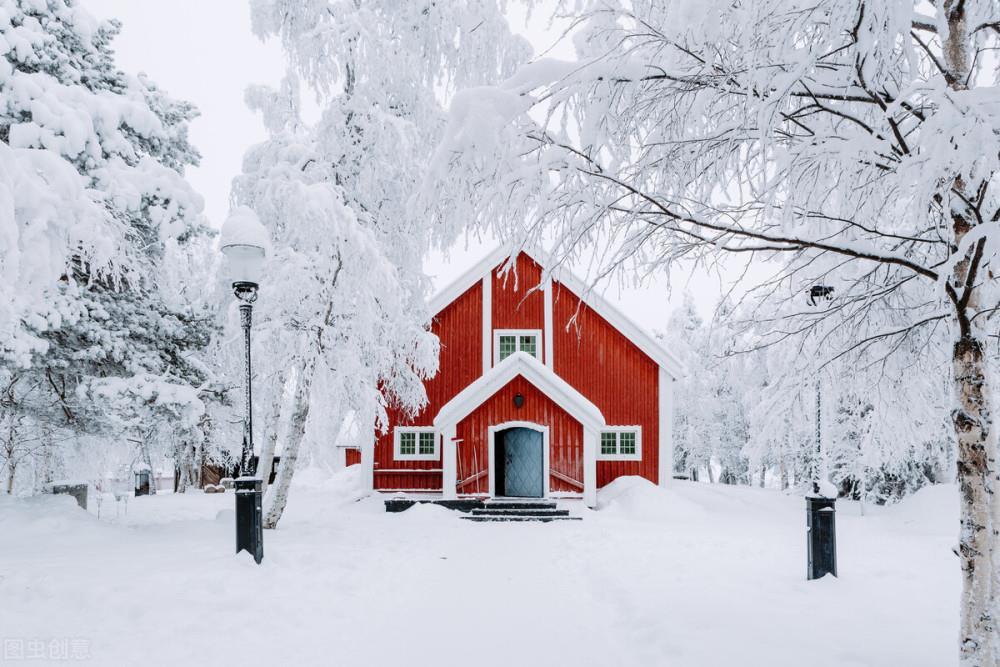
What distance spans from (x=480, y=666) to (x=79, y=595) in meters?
4.06

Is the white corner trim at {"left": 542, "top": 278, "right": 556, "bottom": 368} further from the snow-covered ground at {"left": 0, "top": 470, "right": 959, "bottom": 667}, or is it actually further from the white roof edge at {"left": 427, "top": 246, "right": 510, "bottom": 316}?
the snow-covered ground at {"left": 0, "top": 470, "right": 959, "bottom": 667}

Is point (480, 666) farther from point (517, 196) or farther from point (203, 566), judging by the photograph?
point (203, 566)

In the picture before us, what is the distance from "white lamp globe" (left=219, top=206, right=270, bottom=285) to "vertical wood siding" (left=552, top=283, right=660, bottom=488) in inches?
441

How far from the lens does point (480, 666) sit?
4.80 meters

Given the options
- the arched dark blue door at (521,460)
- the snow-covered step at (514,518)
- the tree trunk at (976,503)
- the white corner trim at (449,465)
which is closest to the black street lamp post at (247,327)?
the tree trunk at (976,503)

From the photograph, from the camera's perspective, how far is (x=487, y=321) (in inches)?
729

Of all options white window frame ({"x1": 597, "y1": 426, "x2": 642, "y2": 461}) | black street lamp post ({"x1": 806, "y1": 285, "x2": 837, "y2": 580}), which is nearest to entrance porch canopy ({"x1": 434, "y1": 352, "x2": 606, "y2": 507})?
white window frame ({"x1": 597, "y1": 426, "x2": 642, "y2": 461})

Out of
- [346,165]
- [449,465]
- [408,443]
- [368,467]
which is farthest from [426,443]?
[346,165]

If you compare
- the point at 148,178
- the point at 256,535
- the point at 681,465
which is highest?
the point at 148,178

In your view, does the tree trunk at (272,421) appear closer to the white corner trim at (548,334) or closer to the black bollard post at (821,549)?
the black bollard post at (821,549)

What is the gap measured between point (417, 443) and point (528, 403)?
3633 millimetres

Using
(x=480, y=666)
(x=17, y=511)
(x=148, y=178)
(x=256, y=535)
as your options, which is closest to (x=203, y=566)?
(x=256, y=535)

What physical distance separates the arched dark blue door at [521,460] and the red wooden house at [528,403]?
3 cm

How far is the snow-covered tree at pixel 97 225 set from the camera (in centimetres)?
793
